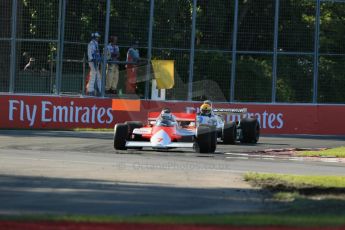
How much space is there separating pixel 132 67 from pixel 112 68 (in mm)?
716

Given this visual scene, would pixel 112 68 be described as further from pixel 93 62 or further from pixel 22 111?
pixel 22 111

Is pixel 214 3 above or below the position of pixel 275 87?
above

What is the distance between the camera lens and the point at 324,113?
1193 inches

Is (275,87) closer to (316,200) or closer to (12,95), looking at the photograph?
(12,95)

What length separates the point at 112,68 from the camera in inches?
1139

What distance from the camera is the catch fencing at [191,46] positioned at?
27953 millimetres

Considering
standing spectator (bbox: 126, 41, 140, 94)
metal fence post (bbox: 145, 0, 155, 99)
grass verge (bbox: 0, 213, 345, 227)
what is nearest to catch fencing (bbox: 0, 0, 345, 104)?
metal fence post (bbox: 145, 0, 155, 99)

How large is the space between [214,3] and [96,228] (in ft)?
72.5

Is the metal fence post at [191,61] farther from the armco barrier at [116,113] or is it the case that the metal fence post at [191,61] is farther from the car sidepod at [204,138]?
the car sidepod at [204,138]

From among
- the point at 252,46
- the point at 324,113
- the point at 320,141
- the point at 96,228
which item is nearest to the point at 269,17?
the point at 252,46

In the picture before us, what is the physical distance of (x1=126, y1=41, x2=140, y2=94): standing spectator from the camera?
29.0 meters

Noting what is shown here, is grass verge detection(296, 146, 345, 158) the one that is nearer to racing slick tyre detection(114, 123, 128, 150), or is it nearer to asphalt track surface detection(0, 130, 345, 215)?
asphalt track surface detection(0, 130, 345, 215)

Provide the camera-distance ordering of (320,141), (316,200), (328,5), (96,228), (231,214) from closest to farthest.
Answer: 1. (96,228)
2. (231,214)
3. (316,200)
4. (320,141)
5. (328,5)

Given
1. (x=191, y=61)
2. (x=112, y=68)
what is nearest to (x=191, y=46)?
(x=191, y=61)
